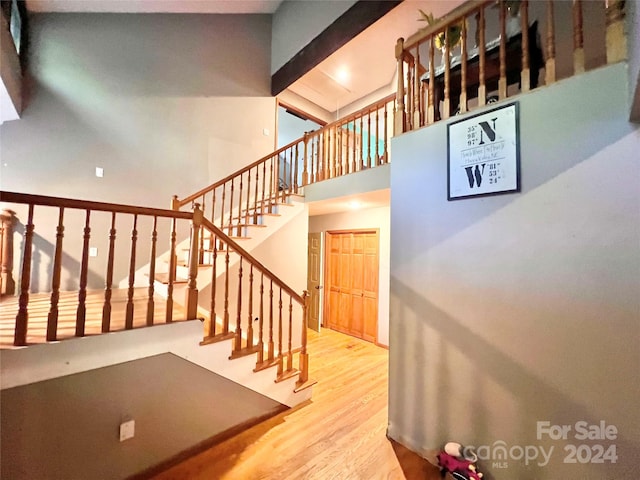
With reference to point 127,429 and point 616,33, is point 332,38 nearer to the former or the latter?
point 616,33

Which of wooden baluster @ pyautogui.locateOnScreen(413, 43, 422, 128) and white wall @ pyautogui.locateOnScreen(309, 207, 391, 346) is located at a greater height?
wooden baluster @ pyautogui.locateOnScreen(413, 43, 422, 128)

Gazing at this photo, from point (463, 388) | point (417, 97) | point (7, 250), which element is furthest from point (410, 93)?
point (7, 250)

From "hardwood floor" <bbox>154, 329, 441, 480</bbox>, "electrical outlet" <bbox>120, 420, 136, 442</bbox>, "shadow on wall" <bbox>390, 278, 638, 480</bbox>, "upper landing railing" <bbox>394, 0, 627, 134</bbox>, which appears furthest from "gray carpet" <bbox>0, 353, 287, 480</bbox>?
"upper landing railing" <bbox>394, 0, 627, 134</bbox>

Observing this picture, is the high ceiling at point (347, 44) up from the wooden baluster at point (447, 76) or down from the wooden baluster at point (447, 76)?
up

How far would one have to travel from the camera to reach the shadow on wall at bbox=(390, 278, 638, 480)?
144cm

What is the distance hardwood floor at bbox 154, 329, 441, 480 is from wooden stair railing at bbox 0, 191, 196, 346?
1.07m

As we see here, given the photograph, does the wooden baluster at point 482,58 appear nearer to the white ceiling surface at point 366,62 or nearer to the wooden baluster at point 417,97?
the wooden baluster at point 417,97

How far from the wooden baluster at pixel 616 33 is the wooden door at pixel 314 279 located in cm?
434

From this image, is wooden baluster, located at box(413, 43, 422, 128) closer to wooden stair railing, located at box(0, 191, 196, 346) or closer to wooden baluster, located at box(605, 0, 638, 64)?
wooden baluster, located at box(605, 0, 638, 64)

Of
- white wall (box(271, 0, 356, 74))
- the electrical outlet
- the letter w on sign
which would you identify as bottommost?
A: the electrical outlet

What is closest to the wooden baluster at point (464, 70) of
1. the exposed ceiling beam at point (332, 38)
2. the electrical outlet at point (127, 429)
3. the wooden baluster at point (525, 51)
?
the wooden baluster at point (525, 51)

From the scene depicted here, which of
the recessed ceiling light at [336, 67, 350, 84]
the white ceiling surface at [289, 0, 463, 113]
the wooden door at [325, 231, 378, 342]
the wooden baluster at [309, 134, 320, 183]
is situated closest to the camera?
the white ceiling surface at [289, 0, 463, 113]

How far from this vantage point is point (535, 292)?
1.52m

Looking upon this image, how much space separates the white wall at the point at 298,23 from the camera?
3710 millimetres
